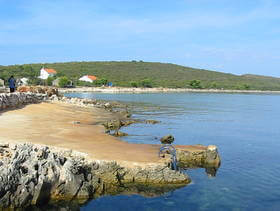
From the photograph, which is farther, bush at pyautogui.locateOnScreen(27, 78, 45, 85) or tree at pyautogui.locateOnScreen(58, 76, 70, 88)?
tree at pyautogui.locateOnScreen(58, 76, 70, 88)

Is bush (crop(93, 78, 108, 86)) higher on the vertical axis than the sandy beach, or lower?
higher

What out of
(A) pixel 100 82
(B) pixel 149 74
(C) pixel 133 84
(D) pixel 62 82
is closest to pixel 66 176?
(D) pixel 62 82

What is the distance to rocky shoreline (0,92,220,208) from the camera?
9.96 metres

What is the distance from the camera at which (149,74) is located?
16900 cm

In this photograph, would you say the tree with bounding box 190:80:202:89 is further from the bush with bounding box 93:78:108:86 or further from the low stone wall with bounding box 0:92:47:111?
the low stone wall with bounding box 0:92:47:111

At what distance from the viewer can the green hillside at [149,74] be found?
14412 cm

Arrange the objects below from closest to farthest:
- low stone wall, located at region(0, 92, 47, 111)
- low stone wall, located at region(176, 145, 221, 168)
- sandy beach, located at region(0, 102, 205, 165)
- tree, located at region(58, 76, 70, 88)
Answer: sandy beach, located at region(0, 102, 205, 165) < low stone wall, located at region(176, 145, 221, 168) < low stone wall, located at region(0, 92, 47, 111) < tree, located at region(58, 76, 70, 88)

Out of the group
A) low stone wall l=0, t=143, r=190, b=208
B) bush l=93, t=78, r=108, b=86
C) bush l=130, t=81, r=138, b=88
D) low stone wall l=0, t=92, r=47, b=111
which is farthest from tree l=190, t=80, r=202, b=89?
low stone wall l=0, t=143, r=190, b=208

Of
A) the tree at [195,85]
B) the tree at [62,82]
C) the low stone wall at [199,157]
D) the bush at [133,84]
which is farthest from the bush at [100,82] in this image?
the low stone wall at [199,157]

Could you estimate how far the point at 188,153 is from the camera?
51.1 ft

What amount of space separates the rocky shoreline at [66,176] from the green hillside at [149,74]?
119m

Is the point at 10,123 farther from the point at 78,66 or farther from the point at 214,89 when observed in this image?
the point at 78,66

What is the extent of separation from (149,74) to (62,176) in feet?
522

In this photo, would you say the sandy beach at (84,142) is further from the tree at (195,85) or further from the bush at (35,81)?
the tree at (195,85)
